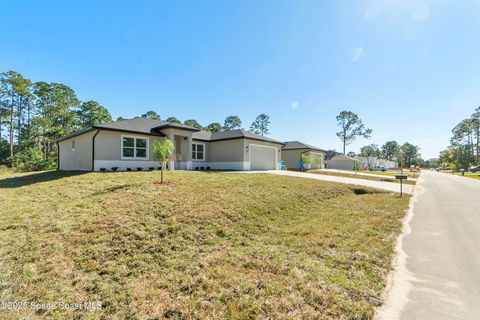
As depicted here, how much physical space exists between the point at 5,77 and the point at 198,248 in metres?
43.1

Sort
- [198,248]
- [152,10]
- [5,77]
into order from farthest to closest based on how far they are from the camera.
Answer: [5,77] < [152,10] < [198,248]

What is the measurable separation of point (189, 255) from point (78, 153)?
16.5 meters

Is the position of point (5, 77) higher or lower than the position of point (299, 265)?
higher

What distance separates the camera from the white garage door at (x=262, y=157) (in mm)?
20547

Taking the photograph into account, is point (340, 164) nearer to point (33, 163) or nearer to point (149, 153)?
point (149, 153)

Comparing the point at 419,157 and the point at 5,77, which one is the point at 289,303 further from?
the point at 419,157

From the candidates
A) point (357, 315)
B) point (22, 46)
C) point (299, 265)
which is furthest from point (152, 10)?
point (357, 315)

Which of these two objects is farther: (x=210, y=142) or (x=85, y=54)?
(x=210, y=142)

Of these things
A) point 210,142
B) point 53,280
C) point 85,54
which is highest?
point 85,54

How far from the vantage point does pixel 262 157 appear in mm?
21594

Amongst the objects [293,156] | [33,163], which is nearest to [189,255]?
[293,156]

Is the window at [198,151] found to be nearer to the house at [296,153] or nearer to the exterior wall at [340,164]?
the house at [296,153]

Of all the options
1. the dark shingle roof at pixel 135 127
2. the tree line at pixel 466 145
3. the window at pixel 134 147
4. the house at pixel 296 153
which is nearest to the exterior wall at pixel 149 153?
the window at pixel 134 147

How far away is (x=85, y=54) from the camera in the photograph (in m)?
14.3
